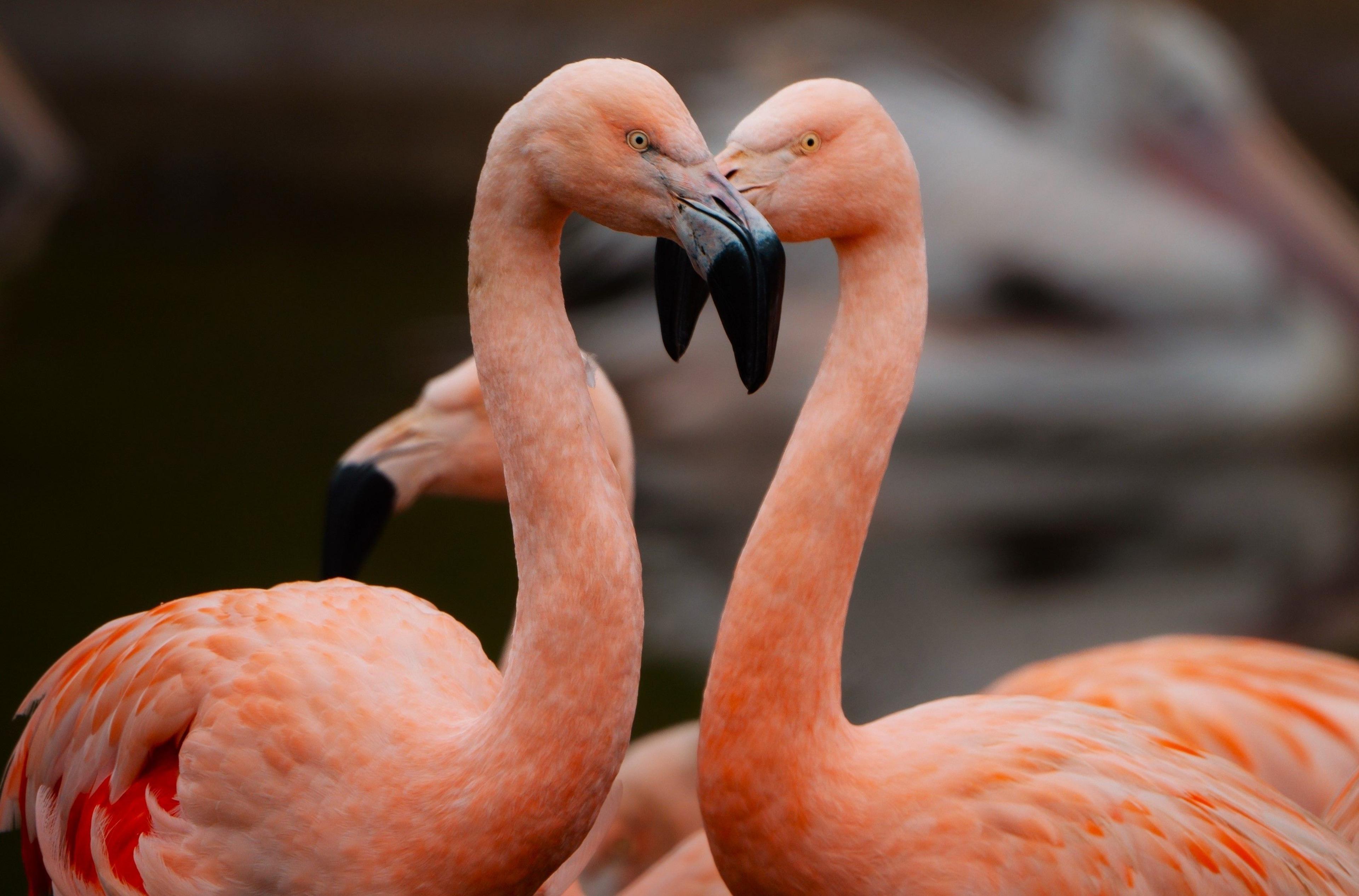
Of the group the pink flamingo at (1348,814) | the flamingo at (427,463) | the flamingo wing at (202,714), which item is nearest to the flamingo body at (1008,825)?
the pink flamingo at (1348,814)

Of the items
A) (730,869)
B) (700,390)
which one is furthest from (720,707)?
(700,390)

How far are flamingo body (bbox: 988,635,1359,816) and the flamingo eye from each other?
970 mm

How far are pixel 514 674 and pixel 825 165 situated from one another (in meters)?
0.70

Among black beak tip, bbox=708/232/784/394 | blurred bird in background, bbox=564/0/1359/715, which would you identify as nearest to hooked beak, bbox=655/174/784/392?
black beak tip, bbox=708/232/784/394

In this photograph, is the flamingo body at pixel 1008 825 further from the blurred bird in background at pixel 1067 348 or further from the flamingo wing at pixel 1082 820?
the blurred bird in background at pixel 1067 348

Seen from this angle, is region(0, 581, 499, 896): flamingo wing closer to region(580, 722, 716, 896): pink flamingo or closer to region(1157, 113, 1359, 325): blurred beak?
region(580, 722, 716, 896): pink flamingo

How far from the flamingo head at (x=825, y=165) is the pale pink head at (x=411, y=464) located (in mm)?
594

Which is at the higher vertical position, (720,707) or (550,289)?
(550,289)

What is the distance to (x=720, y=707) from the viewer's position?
1603 mm

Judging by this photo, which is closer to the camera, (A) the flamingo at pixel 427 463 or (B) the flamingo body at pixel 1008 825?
(B) the flamingo body at pixel 1008 825

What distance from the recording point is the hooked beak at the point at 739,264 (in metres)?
1.38

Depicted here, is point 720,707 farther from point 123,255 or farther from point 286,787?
point 123,255

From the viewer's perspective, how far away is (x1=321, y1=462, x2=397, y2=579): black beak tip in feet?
7.06

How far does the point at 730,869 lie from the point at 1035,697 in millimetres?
480
